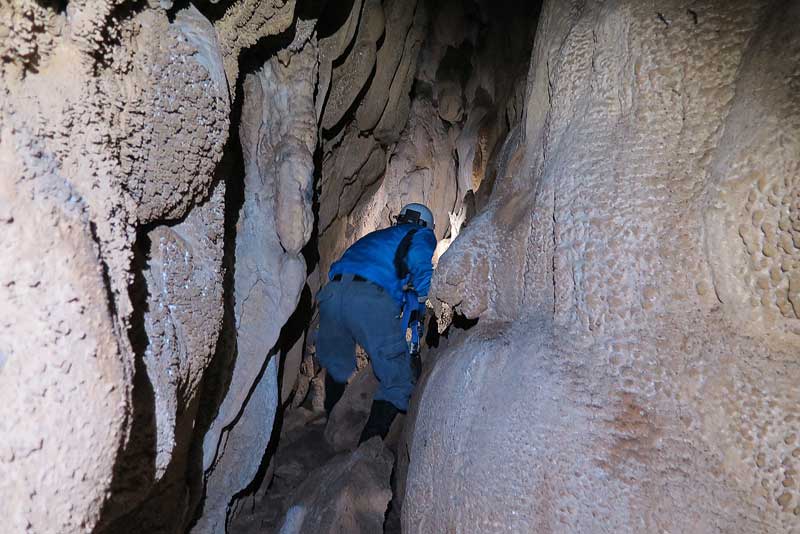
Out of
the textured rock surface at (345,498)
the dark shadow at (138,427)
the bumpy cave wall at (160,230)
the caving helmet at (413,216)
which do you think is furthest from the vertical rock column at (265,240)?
the caving helmet at (413,216)

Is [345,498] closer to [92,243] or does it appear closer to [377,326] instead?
[377,326]

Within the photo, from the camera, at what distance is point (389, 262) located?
328 centimetres

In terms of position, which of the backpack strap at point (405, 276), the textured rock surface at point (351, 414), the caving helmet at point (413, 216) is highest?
the caving helmet at point (413, 216)

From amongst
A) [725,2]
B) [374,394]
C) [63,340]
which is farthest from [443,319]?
[63,340]

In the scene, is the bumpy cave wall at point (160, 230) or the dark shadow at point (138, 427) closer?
the bumpy cave wall at point (160, 230)

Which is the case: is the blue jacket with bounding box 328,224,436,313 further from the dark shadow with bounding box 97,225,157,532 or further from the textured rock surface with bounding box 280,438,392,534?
the dark shadow with bounding box 97,225,157,532

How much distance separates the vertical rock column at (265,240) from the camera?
7.78 ft

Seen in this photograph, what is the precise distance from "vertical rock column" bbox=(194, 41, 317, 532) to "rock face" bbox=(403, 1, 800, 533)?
3.27 feet

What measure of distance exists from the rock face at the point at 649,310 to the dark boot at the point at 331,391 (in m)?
1.82

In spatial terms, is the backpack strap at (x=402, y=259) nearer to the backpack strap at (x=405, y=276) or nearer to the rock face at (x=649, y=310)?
the backpack strap at (x=405, y=276)

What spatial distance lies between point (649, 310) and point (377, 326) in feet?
6.56

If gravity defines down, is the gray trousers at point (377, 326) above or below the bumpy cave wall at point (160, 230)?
below

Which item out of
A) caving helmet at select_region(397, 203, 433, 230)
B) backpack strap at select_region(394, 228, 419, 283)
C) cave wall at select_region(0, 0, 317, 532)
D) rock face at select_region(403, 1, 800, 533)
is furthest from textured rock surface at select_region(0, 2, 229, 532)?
caving helmet at select_region(397, 203, 433, 230)

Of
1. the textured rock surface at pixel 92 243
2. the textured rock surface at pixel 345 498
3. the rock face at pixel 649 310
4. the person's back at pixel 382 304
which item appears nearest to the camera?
the textured rock surface at pixel 92 243
